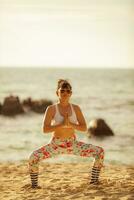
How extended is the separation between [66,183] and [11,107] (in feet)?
59.3

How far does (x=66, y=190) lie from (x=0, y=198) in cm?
84

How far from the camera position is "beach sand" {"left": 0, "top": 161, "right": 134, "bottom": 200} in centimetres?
570

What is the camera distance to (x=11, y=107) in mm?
24453

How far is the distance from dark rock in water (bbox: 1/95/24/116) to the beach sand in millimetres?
15656

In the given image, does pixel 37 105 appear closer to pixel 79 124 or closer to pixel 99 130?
pixel 99 130

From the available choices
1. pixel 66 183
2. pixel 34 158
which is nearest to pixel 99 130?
pixel 66 183

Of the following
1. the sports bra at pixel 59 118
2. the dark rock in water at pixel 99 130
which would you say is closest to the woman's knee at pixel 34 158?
the sports bra at pixel 59 118

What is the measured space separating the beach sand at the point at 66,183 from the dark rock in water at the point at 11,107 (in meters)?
15.7

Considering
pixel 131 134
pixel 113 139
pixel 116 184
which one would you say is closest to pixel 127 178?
pixel 116 184

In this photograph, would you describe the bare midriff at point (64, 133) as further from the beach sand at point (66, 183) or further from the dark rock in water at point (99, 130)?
the dark rock in water at point (99, 130)

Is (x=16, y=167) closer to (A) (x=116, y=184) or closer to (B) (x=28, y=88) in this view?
(A) (x=116, y=184)

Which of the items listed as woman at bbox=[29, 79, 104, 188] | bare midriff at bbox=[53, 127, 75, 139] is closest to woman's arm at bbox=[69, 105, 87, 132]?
woman at bbox=[29, 79, 104, 188]

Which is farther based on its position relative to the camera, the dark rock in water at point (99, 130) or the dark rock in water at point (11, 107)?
the dark rock in water at point (11, 107)

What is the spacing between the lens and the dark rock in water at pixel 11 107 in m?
24.2
